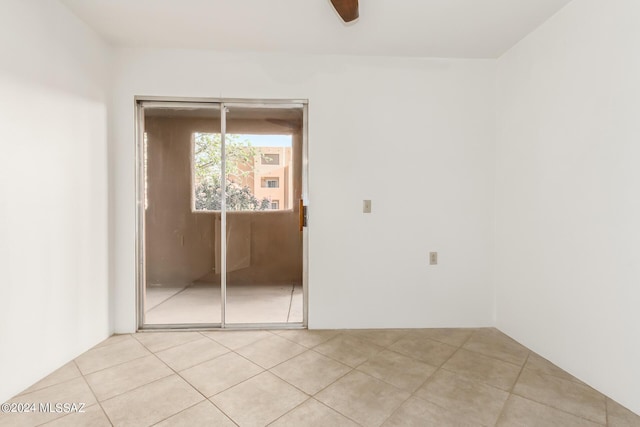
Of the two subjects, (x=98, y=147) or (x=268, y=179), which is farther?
(x=268, y=179)

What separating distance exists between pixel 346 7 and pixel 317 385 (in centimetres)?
226

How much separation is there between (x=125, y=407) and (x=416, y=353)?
2012mm

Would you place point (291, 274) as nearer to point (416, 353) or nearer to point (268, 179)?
point (268, 179)

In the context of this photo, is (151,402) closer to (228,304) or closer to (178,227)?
(228,304)

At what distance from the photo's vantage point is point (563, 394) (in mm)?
1908

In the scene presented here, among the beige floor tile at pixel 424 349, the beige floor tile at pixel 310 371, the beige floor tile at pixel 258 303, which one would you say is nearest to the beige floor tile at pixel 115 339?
the beige floor tile at pixel 258 303

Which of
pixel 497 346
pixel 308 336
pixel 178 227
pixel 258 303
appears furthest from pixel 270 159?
pixel 497 346

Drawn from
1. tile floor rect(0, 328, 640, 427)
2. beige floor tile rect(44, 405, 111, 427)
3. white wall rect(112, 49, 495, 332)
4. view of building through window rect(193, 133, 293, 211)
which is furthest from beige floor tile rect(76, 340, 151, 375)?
view of building through window rect(193, 133, 293, 211)

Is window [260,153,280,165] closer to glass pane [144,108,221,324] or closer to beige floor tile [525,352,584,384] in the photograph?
glass pane [144,108,221,324]

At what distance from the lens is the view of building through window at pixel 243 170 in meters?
2.97

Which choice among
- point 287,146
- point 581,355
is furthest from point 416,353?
point 287,146

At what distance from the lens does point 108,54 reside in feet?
8.88

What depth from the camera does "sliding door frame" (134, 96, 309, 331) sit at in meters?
2.85

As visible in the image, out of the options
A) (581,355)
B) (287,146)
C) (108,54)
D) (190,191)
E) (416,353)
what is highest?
(108,54)
